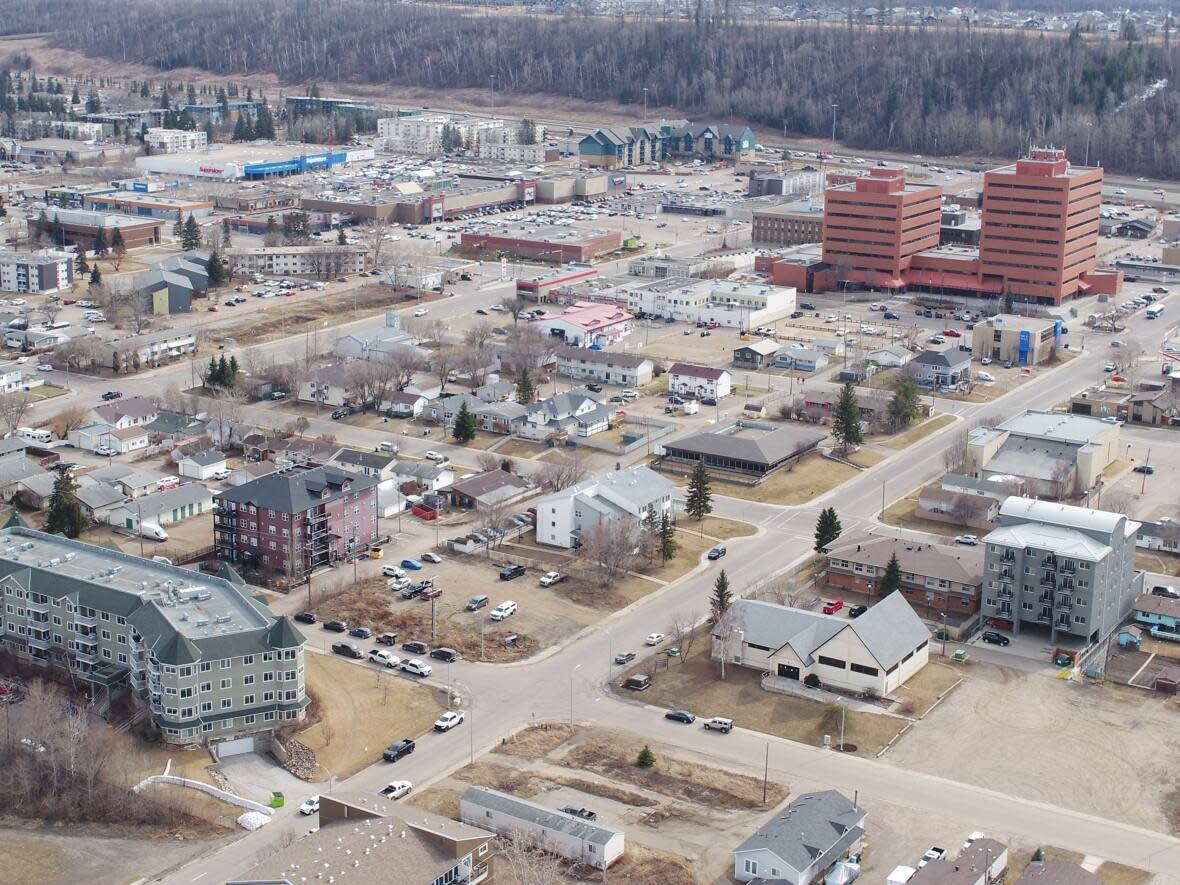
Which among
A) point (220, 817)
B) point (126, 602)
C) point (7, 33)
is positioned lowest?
point (220, 817)

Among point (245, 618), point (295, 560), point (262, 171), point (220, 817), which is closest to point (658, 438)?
point (295, 560)

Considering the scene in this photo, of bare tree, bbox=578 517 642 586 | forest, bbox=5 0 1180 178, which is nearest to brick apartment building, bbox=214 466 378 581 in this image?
bare tree, bbox=578 517 642 586

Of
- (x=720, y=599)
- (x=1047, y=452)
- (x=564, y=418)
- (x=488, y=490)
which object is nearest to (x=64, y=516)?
(x=488, y=490)

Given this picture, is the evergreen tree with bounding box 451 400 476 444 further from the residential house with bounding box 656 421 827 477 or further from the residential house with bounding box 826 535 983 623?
the residential house with bounding box 826 535 983 623

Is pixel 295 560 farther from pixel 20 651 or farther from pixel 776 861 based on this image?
pixel 776 861

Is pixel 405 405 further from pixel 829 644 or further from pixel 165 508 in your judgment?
pixel 829 644
